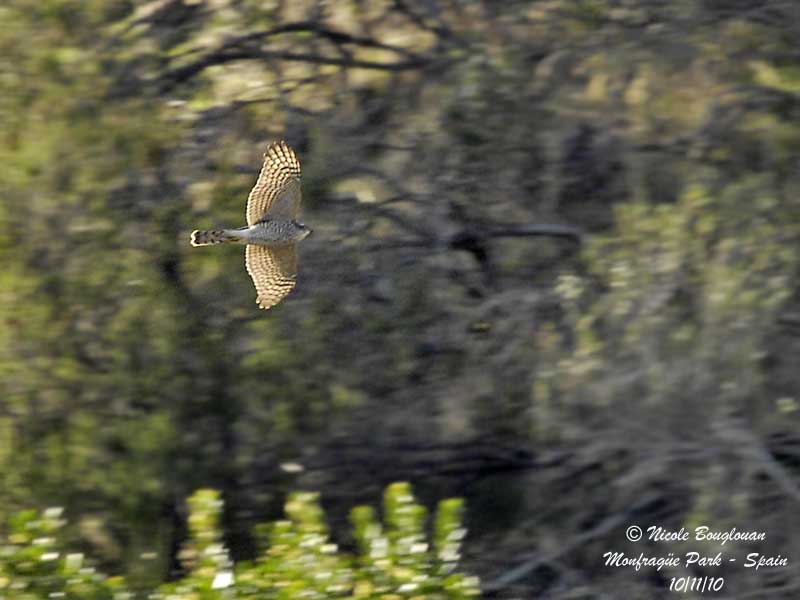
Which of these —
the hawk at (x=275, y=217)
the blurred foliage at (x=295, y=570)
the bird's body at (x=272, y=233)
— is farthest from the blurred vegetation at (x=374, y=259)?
the blurred foliage at (x=295, y=570)

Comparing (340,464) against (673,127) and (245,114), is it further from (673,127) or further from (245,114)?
(673,127)

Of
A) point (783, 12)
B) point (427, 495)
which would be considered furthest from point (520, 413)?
point (783, 12)

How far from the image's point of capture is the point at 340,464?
22.3 ft

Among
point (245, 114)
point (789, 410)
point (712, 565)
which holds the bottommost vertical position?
point (712, 565)

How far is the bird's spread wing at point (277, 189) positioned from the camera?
511 centimetres

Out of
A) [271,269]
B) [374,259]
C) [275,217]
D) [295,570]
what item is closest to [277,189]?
[275,217]

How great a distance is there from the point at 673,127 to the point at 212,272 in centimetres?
196

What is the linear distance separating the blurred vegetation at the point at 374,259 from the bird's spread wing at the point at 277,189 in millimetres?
1277

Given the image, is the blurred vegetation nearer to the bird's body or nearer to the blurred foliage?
the bird's body

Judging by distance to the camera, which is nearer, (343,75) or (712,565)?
(712,565)

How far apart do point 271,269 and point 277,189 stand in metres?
0.31

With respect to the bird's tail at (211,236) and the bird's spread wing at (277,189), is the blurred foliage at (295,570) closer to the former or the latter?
the bird's tail at (211,236)

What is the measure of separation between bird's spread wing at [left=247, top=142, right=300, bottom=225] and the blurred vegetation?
4.19 ft

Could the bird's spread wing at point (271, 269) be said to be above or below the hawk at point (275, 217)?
below
